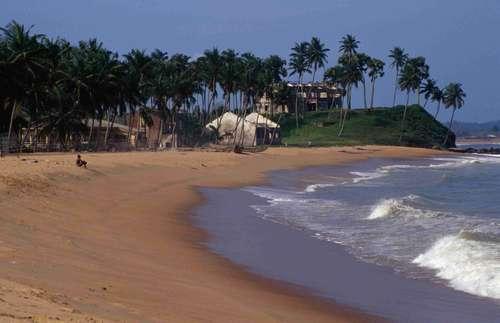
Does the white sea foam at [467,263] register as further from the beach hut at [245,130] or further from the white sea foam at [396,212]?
the beach hut at [245,130]

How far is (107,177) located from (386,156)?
2235 inches

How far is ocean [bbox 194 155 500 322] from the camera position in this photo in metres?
11.8

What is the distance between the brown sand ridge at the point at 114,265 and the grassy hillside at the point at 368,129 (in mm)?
69207

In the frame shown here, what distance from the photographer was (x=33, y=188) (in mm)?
20969

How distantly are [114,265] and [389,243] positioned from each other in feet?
28.6

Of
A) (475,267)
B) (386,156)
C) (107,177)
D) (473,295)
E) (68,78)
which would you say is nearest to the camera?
(473,295)

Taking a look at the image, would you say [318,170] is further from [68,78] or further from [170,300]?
[170,300]

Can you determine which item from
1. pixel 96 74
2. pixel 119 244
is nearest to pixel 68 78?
pixel 96 74

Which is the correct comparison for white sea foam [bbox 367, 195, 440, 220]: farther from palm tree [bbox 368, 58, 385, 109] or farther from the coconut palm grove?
palm tree [bbox 368, 58, 385, 109]

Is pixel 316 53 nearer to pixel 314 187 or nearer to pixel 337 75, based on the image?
pixel 337 75

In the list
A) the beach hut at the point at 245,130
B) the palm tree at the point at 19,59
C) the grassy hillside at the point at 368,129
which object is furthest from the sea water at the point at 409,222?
the grassy hillside at the point at 368,129

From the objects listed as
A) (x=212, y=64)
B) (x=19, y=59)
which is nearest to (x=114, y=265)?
(x=19, y=59)

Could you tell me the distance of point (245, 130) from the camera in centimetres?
9344

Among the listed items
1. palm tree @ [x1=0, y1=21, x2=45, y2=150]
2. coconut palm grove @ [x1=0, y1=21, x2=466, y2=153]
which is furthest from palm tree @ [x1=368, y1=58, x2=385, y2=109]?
palm tree @ [x1=0, y1=21, x2=45, y2=150]
